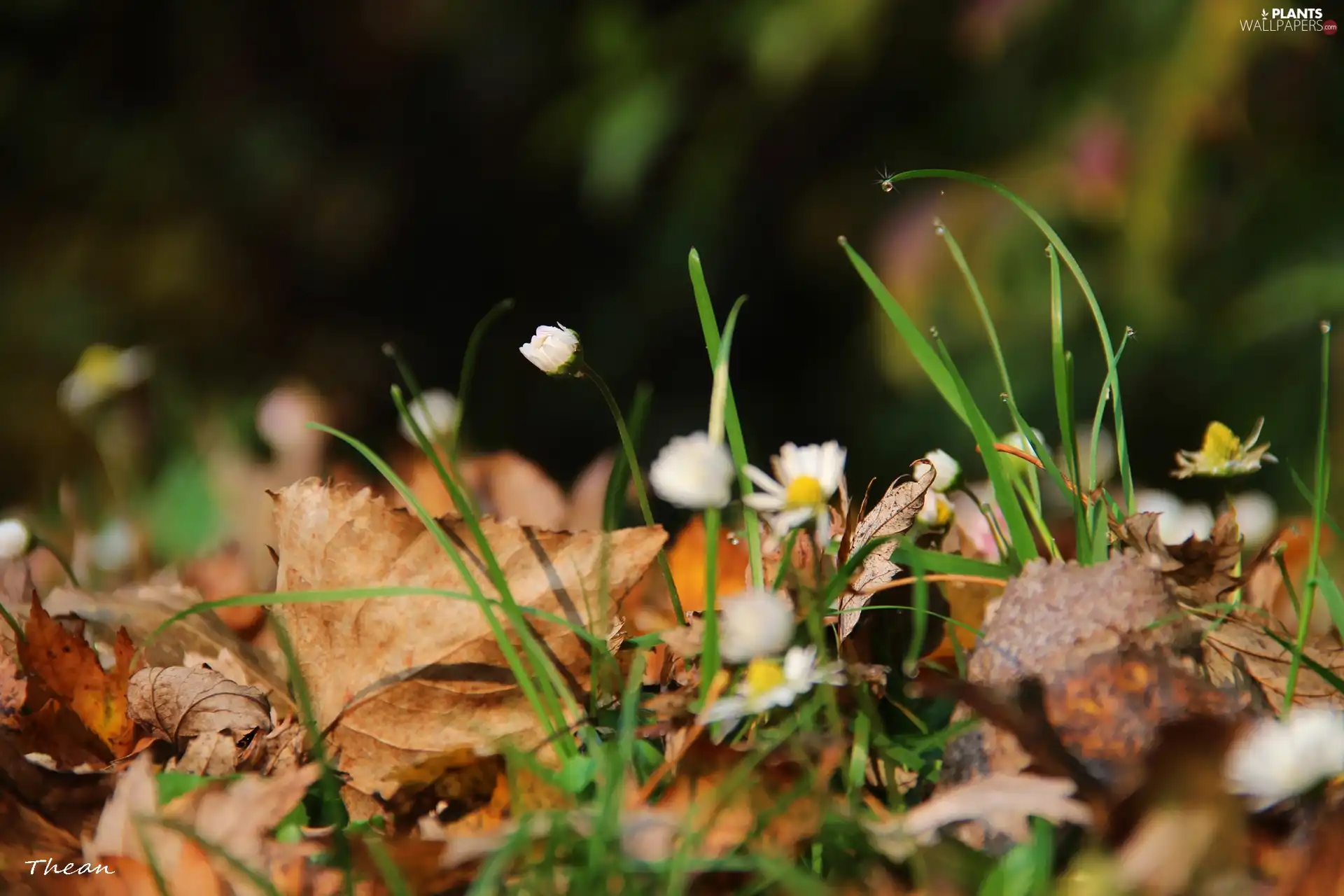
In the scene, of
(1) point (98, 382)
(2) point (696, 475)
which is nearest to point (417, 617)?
(2) point (696, 475)

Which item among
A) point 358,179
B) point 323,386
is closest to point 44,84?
point 358,179

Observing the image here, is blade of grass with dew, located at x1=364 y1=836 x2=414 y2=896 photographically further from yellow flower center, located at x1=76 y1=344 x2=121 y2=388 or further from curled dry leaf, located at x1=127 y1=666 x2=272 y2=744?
yellow flower center, located at x1=76 y1=344 x2=121 y2=388

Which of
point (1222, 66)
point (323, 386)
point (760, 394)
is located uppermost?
point (1222, 66)

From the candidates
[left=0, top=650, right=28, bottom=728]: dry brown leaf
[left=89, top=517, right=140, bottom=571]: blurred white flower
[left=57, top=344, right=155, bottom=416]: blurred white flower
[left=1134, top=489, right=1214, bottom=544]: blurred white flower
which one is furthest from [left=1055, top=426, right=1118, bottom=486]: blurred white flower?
[left=57, top=344, right=155, bottom=416]: blurred white flower

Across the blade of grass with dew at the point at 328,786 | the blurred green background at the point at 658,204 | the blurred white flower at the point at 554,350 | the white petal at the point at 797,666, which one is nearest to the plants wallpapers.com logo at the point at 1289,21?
the blurred green background at the point at 658,204

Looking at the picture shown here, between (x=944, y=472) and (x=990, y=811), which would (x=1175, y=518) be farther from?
(x=990, y=811)

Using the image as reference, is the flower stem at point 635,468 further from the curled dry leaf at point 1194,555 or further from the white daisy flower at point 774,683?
the curled dry leaf at point 1194,555

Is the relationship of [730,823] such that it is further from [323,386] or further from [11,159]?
[11,159]
